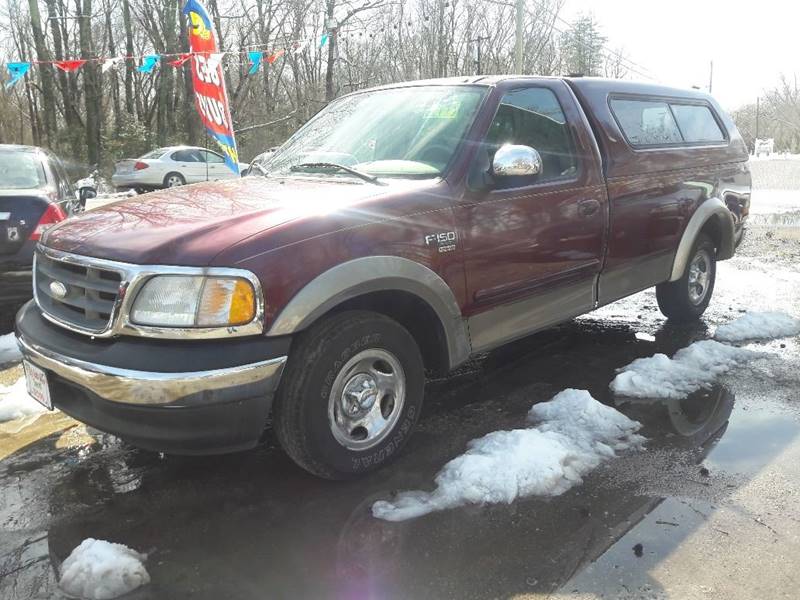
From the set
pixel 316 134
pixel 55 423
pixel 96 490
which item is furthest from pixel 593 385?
pixel 55 423

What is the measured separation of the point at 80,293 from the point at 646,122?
13.0 feet

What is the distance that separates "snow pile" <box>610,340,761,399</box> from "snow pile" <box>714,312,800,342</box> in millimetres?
357

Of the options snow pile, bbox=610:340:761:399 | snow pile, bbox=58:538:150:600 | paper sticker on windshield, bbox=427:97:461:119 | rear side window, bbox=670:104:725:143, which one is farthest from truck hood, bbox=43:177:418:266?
rear side window, bbox=670:104:725:143

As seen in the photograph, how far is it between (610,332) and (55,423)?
13.6ft

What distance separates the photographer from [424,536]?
8.62 ft

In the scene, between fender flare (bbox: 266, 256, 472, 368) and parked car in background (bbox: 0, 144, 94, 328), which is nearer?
fender flare (bbox: 266, 256, 472, 368)

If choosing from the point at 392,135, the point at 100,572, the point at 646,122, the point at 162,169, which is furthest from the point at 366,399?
the point at 162,169

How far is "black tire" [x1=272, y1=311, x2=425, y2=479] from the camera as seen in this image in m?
2.73

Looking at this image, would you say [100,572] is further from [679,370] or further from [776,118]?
[776,118]

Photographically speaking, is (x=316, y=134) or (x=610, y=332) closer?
(x=316, y=134)

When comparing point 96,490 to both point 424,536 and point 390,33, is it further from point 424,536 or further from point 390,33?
point 390,33

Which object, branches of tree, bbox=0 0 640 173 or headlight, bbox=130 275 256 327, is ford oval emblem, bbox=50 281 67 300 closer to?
headlight, bbox=130 275 256 327

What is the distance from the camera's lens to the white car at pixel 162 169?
66.3ft

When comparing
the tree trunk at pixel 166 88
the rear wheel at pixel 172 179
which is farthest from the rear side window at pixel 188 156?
the tree trunk at pixel 166 88
